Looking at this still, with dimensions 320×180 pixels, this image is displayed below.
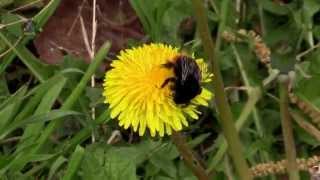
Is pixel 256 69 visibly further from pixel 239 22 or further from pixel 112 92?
pixel 112 92

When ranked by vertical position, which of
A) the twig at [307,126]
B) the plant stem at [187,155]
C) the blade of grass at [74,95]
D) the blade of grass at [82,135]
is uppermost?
the blade of grass at [74,95]

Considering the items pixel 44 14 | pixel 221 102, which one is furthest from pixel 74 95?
pixel 221 102

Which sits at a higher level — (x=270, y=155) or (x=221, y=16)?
(x=221, y=16)

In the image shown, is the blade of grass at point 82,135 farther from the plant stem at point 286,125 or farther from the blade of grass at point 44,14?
the plant stem at point 286,125

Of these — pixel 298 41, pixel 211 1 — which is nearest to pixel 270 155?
pixel 298 41

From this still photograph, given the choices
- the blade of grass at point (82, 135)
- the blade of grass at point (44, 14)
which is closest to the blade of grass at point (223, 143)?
the blade of grass at point (82, 135)

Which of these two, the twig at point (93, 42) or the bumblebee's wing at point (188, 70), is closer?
the bumblebee's wing at point (188, 70)
